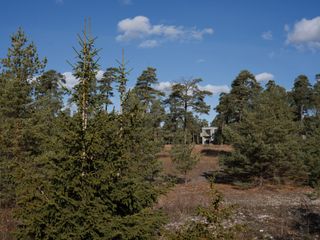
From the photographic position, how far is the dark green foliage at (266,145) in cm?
3175

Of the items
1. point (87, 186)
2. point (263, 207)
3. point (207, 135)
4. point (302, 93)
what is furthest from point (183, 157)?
point (207, 135)

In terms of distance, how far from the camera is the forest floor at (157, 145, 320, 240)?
62.7 feet

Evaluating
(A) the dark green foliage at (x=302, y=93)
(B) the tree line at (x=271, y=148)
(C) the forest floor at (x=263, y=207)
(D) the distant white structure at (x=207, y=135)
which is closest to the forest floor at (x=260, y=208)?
(C) the forest floor at (x=263, y=207)

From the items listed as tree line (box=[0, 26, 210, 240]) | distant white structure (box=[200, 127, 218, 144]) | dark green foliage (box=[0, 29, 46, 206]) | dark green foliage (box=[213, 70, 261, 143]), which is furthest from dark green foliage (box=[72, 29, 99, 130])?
distant white structure (box=[200, 127, 218, 144])

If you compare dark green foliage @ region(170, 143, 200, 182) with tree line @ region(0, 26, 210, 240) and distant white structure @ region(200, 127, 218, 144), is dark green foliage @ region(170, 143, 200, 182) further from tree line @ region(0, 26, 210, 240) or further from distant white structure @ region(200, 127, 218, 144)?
distant white structure @ region(200, 127, 218, 144)

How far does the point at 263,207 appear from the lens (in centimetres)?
2527

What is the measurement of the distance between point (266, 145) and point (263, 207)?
7330 millimetres

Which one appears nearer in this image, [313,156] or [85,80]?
[85,80]

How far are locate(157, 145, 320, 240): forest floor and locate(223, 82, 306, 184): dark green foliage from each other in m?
1.49

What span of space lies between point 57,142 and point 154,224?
2.80 m

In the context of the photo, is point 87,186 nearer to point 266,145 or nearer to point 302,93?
point 266,145

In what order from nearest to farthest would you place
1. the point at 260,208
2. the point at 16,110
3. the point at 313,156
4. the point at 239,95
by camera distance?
the point at 16,110
the point at 260,208
the point at 313,156
the point at 239,95

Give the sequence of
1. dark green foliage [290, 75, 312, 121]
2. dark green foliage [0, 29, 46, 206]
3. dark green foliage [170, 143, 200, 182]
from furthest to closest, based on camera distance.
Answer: dark green foliage [290, 75, 312, 121] → dark green foliage [170, 143, 200, 182] → dark green foliage [0, 29, 46, 206]

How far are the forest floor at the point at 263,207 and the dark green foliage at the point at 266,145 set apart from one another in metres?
1.49
